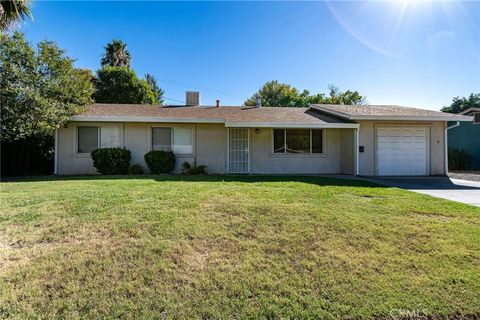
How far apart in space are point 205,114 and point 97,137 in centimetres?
493

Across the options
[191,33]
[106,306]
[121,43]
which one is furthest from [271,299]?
[121,43]

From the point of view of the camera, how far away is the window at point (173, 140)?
1221 cm

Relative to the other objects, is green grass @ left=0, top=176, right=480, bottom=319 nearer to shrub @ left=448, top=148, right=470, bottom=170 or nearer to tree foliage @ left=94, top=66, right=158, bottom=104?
shrub @ left=448, top=148, right=470, bottom=170

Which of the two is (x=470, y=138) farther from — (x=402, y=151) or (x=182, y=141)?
(x=182, y=141)

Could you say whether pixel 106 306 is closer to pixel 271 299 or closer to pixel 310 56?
pixel 271 299

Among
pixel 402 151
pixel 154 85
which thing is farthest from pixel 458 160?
pixel 154 85

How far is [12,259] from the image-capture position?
3.33 metres

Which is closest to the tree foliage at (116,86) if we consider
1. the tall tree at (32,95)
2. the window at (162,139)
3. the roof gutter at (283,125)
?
the tall tree at (32,95)

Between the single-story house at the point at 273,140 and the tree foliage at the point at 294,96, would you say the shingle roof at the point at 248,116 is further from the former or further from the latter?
the tree foliage at the point at 294,96

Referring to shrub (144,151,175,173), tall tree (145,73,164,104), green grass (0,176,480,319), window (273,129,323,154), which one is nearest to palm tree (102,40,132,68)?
tall tree (145,73,164,104)

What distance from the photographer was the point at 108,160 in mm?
11047

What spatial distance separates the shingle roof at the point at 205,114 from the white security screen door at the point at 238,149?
0.70 meters

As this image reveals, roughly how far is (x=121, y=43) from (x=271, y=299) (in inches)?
1293

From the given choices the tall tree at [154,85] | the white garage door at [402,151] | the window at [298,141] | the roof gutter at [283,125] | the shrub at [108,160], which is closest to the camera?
the shrub at [108,160]
